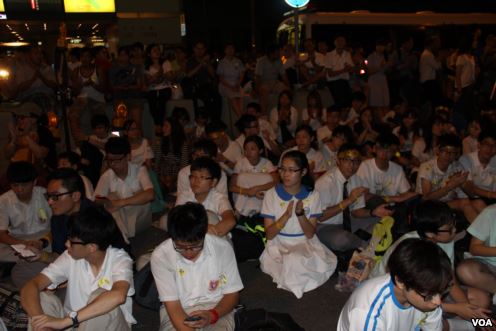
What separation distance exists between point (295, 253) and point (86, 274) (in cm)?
218

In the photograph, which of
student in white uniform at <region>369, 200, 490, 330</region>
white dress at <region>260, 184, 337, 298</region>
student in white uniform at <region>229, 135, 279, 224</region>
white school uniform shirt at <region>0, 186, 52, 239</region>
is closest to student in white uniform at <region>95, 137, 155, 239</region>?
white school uniform shirt at <region>0, 186, 52, 239</region>

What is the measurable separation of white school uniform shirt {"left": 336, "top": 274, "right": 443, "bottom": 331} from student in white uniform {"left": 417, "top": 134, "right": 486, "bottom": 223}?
317cm

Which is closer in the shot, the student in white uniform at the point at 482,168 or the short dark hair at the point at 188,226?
the short dark hair at the point at 188,226

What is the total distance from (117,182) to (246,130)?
7.59 feet

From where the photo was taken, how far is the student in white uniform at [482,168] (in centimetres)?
602

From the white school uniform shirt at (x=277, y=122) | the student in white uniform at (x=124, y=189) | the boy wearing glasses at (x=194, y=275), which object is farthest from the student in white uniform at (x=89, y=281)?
the white school uniform shirt at (x=277, y=122)

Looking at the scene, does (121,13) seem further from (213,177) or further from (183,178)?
(213,177)

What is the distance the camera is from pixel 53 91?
358 inches

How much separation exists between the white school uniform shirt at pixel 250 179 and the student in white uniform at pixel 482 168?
241 cm

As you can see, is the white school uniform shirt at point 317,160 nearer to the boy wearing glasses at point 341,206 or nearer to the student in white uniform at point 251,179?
the student in white uniform at point 251,179

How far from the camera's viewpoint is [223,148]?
7234 mm

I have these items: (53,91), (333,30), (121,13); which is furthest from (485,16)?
(53,91)

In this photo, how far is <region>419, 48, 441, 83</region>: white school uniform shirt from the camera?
12.1 metres

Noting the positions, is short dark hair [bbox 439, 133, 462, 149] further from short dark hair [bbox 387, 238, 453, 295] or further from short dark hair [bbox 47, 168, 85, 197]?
short dark hair [bbox 47, 168, 85, 197]
